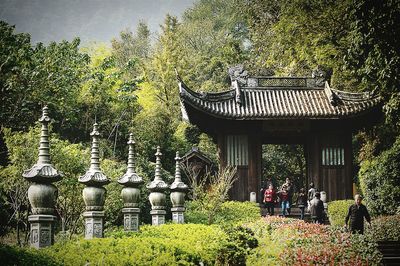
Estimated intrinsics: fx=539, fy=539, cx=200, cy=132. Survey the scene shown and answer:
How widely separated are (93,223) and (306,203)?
18.0 m

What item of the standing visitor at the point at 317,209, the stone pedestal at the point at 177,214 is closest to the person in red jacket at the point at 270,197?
the standing visitor at the point at 317,209

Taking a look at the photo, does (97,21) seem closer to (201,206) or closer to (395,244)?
(201,206)

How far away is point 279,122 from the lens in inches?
1064

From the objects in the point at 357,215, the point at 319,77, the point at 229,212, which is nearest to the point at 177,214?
the point at 229,212

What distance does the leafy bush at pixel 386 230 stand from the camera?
1736 centimetres

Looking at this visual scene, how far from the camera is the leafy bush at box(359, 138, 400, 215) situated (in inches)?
877

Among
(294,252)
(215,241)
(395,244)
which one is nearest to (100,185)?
(215,241)

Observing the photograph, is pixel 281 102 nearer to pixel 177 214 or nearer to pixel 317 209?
pixel 317 209

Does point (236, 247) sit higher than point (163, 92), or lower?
lower

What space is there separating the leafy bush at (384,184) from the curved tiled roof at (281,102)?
350 cm

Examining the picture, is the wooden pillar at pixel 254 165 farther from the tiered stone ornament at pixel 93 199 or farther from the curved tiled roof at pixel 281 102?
the tiered stone ornament at pixel 93 199

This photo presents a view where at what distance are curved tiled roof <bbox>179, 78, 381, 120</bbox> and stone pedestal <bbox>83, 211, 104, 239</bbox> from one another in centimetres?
1463

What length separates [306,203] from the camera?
88.4ft

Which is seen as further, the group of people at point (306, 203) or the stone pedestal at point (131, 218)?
the group of people at point (306, 203)
